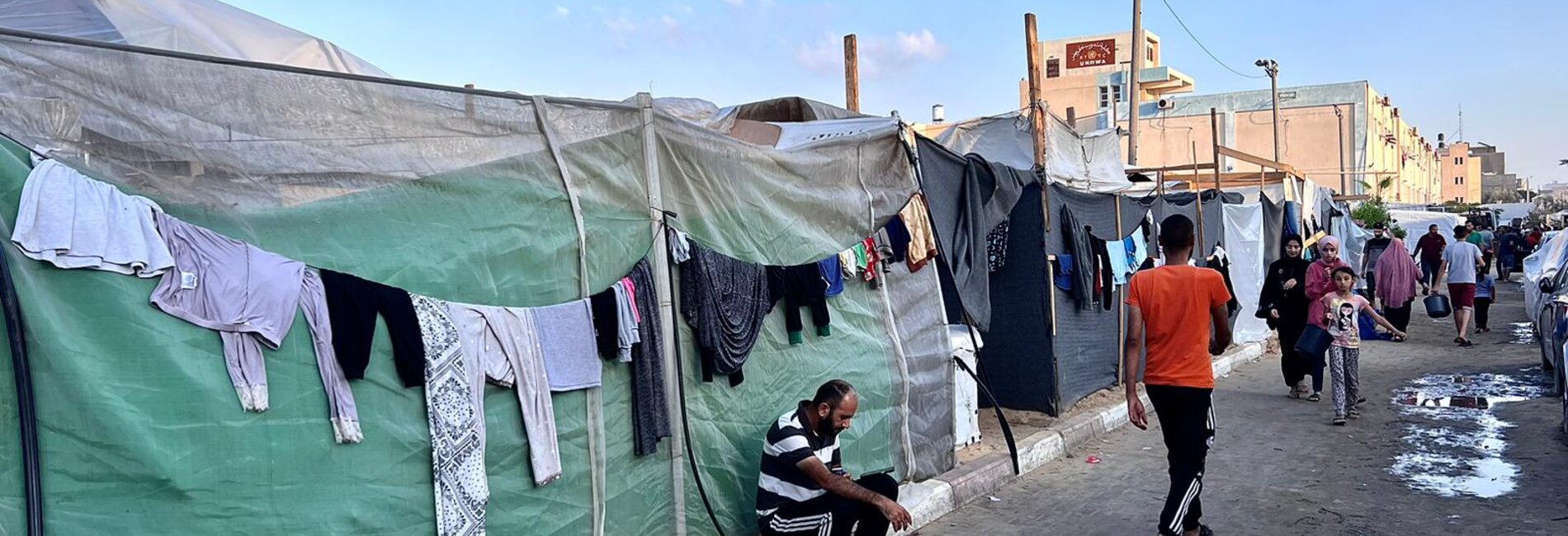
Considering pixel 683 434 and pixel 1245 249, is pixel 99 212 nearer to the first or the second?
pixel 683 434

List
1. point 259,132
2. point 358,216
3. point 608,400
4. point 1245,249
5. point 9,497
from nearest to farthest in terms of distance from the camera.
A: point 9,497 → point 259,132 → point 358,216 → point 608,400 → point 1245,249

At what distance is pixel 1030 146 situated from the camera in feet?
33.6

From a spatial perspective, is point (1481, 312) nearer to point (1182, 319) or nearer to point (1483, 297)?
point (1483, 297)

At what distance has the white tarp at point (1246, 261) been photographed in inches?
591

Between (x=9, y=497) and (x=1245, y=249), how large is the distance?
49.8 ft

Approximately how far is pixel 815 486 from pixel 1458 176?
10661cm

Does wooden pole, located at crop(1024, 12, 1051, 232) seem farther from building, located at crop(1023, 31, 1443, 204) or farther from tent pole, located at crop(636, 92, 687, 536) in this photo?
building, located at crop(1023, 31, 1443, 204)

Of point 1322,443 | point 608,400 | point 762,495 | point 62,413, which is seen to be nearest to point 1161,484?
point 1322,443

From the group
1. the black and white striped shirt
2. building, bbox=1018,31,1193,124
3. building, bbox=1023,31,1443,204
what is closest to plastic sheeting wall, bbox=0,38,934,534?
the black and white striped shirt

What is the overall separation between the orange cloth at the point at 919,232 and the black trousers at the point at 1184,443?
6.67ft

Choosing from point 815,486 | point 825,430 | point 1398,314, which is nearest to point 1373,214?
point 1398,314

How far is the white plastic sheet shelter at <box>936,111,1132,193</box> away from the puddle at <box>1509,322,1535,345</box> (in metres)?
8.22

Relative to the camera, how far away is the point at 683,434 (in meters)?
A: 5.23

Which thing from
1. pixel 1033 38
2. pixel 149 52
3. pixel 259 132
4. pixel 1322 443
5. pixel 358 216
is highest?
pixel 1033 38
